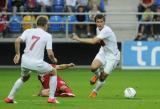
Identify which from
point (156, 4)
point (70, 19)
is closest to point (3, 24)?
point (70, 19)

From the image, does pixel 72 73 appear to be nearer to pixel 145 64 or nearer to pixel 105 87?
pixel 145 64

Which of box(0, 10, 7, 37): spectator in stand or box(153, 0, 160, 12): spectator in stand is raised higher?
box(153, 0, 160, 12): spectator in stand

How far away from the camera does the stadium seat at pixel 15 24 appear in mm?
29906

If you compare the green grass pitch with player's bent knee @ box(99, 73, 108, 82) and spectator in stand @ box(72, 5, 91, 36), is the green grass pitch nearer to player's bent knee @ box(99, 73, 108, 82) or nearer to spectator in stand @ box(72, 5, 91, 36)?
player's bent knee @ box(99, 73, 108, 82)

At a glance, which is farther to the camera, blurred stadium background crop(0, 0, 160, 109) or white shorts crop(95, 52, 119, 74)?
blurred stadium background crop(0, 0, 160, 109)

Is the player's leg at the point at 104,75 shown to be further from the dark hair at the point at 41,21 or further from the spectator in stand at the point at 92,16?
the spectator in stand at the point at 92,16

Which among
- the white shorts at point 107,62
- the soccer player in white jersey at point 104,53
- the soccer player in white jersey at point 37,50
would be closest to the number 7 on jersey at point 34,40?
the soccer player in white jersey at point 37,50

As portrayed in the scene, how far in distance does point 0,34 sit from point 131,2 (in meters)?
6.40

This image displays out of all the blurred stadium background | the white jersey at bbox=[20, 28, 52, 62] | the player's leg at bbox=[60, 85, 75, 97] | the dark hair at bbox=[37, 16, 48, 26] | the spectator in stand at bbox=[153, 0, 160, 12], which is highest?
the dark hair at bbox=[37, 16, 48, 26]

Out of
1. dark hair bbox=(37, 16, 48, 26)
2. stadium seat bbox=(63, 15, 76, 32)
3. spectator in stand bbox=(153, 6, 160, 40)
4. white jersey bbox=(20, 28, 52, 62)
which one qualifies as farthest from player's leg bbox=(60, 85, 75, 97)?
spectator in stand bbox=(153, 6, 160, 40)

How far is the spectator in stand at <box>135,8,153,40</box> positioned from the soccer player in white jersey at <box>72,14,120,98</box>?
1122 centimetres

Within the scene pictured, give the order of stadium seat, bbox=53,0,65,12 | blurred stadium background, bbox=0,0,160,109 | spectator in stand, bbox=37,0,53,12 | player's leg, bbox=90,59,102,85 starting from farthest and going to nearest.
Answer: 1. stadium seat, bbox=53,0,65,12
2. spectator in stand, bbox=37,0,53,12
3. blurred stadium background, bbox=0,0,160,109
4. player's leg, bbox=90,59,102,85

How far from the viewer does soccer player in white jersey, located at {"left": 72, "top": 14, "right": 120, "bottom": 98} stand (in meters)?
18.3

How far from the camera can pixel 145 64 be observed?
2925cm
